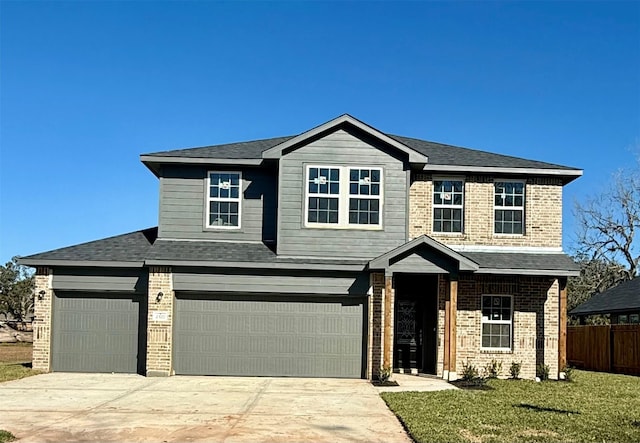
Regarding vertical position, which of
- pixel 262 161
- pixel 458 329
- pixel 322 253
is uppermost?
pixel 262 161

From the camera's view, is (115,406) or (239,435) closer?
(239,435)

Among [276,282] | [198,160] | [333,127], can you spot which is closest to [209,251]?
[276,282]

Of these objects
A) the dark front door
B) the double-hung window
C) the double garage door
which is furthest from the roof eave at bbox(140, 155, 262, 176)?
the double-hung window

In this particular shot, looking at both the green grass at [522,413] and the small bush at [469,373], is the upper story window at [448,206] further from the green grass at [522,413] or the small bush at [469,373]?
the green grass at [522,413]

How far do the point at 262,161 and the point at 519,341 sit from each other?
8.48m

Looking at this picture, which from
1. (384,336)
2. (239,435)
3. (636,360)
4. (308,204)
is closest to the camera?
(239,435)

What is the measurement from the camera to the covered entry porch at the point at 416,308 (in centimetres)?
1764

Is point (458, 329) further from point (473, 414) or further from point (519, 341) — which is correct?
point (473, 414)

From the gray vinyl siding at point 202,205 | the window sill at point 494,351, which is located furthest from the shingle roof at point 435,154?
the window sill at point 494,351

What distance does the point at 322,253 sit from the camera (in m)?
18.6

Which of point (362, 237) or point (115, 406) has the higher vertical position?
point (362, 237)

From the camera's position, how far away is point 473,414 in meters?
12.3

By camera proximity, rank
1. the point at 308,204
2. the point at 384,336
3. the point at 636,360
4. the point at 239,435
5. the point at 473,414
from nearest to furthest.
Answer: the point at 239,435
the point at 473,414
the point at 384,336
the point at 308,204
the point at 636,360

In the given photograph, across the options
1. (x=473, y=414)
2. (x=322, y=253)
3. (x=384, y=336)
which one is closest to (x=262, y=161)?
(x=322, y=253)
